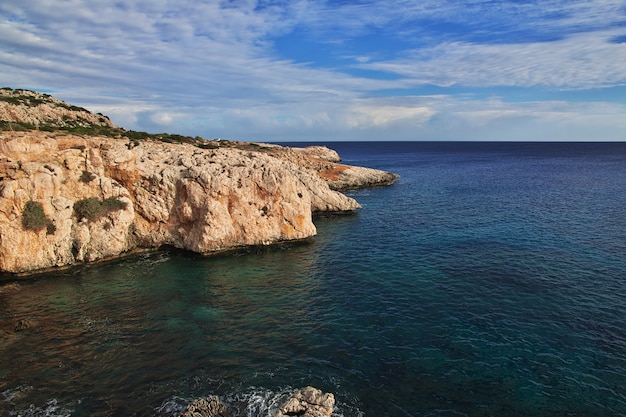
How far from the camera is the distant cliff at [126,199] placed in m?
38.5

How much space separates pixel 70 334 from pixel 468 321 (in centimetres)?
2900

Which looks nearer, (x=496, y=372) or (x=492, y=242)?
(x=496, y=372)

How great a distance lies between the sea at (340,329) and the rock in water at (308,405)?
2027 mm

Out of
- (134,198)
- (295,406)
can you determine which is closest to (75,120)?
(134,198)

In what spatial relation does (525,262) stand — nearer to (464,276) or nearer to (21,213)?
(464,276)

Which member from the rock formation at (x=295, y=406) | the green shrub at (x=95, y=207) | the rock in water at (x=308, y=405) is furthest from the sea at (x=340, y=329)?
the green shrub at (x=95, y=207)

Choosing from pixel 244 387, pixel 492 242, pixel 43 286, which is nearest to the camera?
pixel 244 387

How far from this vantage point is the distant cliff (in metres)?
38.5

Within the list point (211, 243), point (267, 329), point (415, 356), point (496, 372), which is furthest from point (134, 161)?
point (496, 372)

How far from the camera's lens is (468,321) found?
94.4 feet

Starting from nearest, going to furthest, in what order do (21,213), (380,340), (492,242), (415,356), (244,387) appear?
1. (244,387)
2. (415,356)
3. (380,340)
4. (21,213)
5. (492,242)

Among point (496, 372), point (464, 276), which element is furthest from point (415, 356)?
point (464, 276)

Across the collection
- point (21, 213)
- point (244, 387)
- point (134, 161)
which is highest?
point (134, 161)

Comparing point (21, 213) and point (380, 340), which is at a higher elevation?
point (21, 213)
